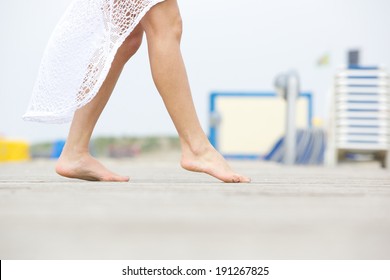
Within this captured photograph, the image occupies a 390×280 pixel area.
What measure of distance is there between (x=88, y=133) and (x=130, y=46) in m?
0.30

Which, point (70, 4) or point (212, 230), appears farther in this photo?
point (70, 4)

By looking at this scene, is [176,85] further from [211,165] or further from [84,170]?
[84,170]

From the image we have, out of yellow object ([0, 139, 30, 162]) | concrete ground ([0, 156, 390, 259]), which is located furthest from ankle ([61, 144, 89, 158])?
yellow object ([0, 139, 30, 162])

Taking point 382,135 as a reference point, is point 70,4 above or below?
above

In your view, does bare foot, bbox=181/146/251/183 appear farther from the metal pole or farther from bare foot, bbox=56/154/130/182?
the metal pole

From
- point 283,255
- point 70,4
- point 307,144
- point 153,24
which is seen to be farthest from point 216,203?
point 307,144

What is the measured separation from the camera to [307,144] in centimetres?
701

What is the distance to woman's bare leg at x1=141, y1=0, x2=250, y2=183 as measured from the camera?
1.90 metres

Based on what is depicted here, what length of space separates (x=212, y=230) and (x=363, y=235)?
20 centimetres

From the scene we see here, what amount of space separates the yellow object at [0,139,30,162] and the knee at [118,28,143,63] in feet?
23.2

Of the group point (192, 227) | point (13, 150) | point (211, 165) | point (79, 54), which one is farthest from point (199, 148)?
point (13, 150)

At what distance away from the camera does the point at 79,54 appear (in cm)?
206

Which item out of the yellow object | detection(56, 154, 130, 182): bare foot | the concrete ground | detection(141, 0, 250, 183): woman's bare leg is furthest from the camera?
the yellow object
